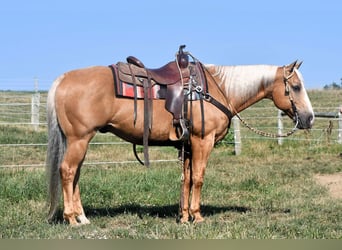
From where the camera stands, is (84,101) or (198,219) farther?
(198,219)

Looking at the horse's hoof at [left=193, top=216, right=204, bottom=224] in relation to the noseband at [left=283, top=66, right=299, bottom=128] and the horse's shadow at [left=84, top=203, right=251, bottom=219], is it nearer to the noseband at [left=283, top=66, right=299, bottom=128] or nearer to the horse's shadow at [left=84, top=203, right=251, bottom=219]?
the horse's shadow at [left=84, top=203, right=251, bottom=219]

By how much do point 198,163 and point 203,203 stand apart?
1.39m

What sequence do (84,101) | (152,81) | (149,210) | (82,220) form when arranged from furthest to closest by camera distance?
1. (149,210)
2. (152,81)
3. (82,220)
4. (84,101)

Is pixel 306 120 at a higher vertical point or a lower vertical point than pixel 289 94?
lower

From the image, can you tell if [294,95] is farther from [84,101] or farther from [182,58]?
[84,101]

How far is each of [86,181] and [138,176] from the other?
0.98 meters

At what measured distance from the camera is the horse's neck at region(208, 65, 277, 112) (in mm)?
5598

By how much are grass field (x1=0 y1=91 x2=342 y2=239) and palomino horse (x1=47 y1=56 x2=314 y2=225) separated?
0.46 m

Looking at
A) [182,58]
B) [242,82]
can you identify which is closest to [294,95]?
[242,82]

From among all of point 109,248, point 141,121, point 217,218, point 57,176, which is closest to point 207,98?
point 141,121

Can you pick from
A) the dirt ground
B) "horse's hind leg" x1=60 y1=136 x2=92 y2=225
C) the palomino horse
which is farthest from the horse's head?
"horse's hind leg" x1=60 y1=136 x2=92 y2=225

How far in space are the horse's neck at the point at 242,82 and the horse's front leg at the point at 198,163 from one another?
67cm

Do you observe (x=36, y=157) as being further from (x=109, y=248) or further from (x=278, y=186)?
(x=109, y=248)

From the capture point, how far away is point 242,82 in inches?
221
